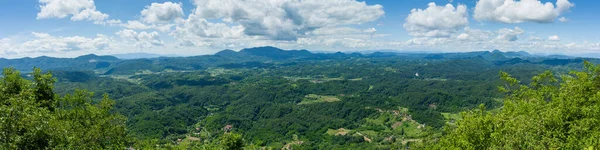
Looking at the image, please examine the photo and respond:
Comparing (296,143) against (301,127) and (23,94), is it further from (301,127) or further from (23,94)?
(23,94)

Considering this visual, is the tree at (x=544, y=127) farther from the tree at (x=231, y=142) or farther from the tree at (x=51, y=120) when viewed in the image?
the tree at (x=51, y=120)

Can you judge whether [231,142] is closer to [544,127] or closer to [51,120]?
[51,120]

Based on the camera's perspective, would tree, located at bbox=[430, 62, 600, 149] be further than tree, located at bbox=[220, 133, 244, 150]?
No

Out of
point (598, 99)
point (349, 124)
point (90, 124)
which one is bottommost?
point (349, 124)

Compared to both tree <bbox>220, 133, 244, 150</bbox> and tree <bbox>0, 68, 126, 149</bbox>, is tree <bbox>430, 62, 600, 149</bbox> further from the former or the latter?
tree <bbox>0, 68, 126, 149</bbox>

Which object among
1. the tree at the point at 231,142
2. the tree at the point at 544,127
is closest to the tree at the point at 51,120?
the tree at the point at 231,142

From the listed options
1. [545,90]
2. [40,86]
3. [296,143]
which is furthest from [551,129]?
[296,143]

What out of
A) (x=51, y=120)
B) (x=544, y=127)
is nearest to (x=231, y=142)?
(x=51, y=120)

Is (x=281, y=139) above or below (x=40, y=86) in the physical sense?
below

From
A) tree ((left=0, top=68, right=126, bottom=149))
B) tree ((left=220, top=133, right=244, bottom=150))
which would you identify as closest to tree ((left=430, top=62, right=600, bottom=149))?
tree ((left=220, top=133, right=244, bottom=150))
